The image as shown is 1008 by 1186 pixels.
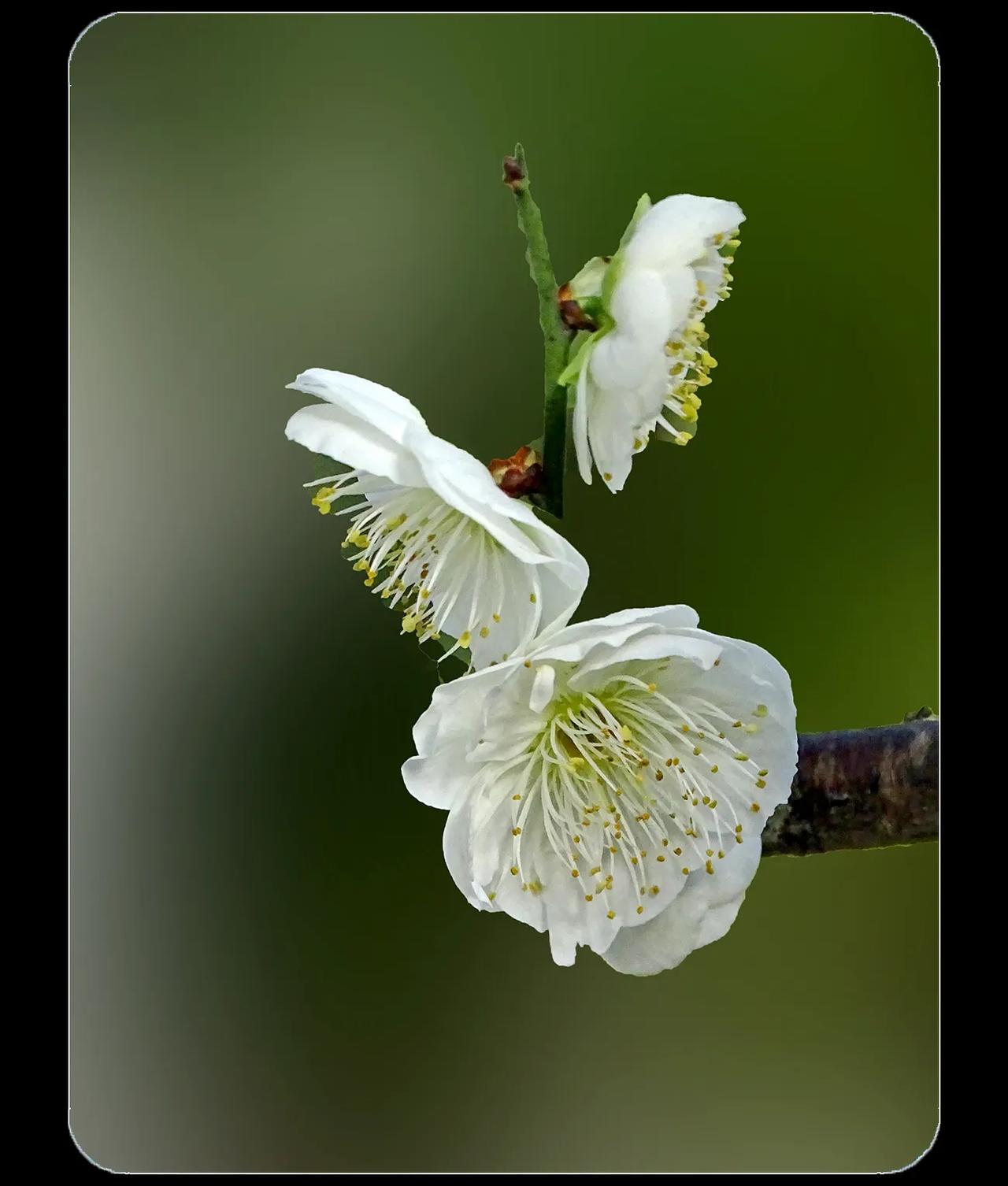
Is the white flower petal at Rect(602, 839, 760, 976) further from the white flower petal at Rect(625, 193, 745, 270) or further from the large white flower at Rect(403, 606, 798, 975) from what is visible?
the white flower petal at Rect(625, 193, 745, 270)

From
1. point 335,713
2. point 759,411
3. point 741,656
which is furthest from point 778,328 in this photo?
point 335,713

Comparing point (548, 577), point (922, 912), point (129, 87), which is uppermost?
point (129, 87)

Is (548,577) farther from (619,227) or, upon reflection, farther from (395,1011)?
(395,1011)

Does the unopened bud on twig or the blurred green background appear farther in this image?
the blurred green background

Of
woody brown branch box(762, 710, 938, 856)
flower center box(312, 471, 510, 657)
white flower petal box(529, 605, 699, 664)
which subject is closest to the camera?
white flower petal box(529, 605, 699, 664)

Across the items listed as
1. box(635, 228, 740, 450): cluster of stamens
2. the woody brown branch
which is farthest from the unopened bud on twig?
the woody brown branch

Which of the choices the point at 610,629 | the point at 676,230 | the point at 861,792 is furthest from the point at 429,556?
the point at 861,792
